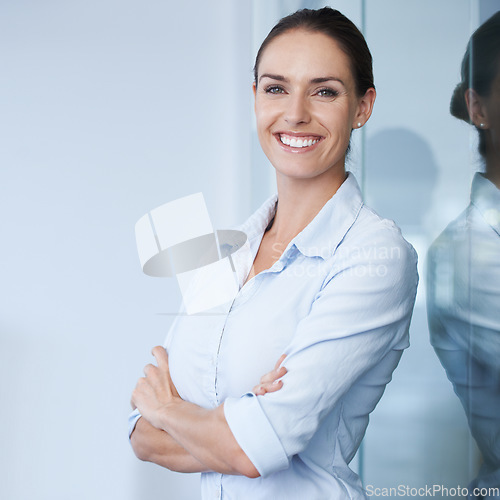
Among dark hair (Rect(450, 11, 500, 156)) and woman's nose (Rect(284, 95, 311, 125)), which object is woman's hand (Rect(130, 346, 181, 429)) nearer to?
woman's nose (Rect(284, 95, 311, 125))

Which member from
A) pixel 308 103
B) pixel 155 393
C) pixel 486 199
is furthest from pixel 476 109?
pixel 155 393

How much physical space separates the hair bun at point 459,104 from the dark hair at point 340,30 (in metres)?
0.32

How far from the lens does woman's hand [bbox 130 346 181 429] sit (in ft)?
2.89

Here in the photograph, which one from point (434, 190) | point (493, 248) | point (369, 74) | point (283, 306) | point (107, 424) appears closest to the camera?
point (283, 306)

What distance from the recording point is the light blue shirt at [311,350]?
2.33ft

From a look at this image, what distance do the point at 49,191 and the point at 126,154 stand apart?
0.26 metres

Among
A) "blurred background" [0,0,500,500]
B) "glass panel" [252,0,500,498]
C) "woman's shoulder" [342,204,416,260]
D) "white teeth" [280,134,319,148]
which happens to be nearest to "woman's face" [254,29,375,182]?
"white teeth" [280,134,319,148]

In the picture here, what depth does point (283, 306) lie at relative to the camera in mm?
811

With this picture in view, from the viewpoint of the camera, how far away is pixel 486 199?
43.9 inches

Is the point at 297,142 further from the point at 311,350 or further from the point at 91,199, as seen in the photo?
the point at 91,199

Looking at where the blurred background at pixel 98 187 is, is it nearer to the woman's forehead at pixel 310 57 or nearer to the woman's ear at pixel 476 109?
the woman's ear at pixel 476 109

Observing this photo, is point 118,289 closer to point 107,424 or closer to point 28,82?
point 107,424

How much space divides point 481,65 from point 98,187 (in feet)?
3.65

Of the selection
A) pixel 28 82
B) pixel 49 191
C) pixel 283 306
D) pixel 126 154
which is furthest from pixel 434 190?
pixel 28 82
